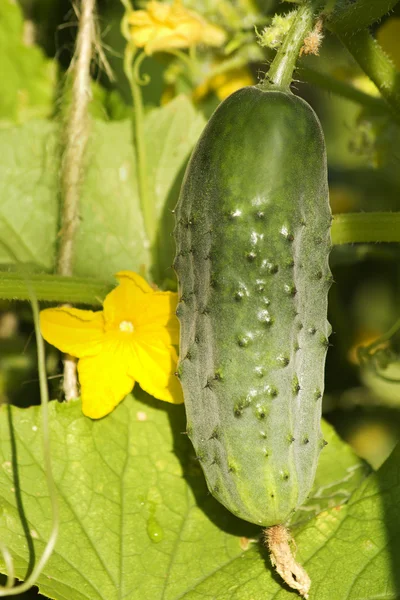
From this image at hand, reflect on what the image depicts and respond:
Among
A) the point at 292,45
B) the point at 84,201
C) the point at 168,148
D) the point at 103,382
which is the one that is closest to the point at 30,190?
the point at 84,201

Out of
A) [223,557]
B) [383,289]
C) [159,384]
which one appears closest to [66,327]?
[159,384]

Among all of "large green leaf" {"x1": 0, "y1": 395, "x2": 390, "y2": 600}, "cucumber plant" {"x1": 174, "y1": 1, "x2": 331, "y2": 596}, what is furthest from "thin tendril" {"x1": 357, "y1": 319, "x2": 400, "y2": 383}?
"cucumber plant" {"x1": 174, "y1": 1, "x2": 331, "y2": 596}

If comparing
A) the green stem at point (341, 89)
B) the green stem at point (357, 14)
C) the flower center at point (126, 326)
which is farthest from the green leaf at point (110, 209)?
the green stem at point (357, 14)

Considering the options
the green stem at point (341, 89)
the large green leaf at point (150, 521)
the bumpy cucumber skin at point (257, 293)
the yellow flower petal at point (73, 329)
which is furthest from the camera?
the green stem at point (341, 89)

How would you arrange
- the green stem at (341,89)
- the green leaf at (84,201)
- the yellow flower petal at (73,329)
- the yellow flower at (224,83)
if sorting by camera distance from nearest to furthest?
the yellow flower petal at (73,329), the green stem at (341,89), the green leaf at (84,201), the yellow flower at (224,83)

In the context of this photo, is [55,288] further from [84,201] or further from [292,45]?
[292,45]

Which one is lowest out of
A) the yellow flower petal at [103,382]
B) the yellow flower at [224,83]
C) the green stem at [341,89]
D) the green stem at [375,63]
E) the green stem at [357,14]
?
the yellow flower petal at [103,382]

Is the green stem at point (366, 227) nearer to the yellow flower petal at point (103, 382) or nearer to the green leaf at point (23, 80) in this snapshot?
the yellow flower petal at point (103, 382)

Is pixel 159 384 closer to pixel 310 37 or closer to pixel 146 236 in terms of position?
pixel 146 236
